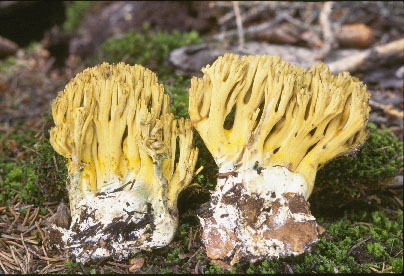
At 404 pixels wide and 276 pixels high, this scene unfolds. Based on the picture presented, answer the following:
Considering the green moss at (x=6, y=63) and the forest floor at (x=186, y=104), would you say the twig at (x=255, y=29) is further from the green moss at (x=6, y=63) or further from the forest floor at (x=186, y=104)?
the green moss at (x=6, y=63)

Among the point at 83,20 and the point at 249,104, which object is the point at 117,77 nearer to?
the point at 249,104

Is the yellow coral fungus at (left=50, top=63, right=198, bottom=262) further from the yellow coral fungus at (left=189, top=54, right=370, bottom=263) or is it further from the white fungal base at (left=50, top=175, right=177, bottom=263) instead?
the yellow coral fungus at (left=189, top=54, right=370, bottom=263)

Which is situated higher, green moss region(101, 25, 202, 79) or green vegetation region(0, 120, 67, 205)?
green moss region(101, 25, 202, 79)

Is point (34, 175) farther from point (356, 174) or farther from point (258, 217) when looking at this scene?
point (356, 174)

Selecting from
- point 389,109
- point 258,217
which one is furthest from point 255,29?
point 258,217

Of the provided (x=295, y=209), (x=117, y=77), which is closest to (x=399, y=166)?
(x=295, y=209)

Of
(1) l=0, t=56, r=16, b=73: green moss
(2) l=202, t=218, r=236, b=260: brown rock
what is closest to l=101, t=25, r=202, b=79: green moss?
(1) l=0, t=56, r=16, b=73: green moss

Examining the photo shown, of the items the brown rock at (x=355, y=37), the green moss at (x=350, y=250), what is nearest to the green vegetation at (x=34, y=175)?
the green moss at (x=350, y=250)
